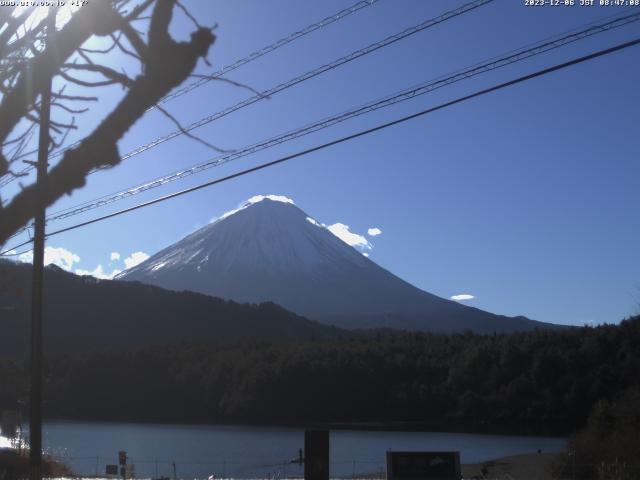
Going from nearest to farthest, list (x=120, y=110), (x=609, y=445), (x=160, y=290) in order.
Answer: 1. (x=120, y=110)
2. (x=609, y=445)
3. (x=160, y=290)

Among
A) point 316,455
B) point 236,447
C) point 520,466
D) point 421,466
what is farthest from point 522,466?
point 316,455

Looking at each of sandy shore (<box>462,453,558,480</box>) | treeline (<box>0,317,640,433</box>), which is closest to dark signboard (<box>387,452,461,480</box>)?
sandy shore (<box>462,453,558,480</box>)

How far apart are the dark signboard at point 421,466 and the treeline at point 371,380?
51289 millimetres

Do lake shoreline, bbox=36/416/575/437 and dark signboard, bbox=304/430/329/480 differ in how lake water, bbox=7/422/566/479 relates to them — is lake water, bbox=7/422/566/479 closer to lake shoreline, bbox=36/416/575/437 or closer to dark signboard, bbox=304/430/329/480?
lake shoreline, bbox=36/416/575/437

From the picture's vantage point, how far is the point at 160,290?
121 meters

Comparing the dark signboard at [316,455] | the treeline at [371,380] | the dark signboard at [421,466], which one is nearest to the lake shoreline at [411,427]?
the treeline at [371,380]

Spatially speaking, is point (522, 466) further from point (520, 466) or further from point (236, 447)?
point (236, 447)

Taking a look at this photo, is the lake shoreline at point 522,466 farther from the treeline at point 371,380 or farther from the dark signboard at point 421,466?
the treeline at point 371,380

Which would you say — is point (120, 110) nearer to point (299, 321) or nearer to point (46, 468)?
point (46, 468)

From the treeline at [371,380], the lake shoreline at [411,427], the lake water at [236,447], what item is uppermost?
the treeline at [371,380]

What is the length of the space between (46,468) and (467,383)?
56421mm

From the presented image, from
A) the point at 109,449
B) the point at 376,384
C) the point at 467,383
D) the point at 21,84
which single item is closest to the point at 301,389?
the point at 376,384

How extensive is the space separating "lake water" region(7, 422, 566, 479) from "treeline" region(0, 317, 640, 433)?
3.89 metres

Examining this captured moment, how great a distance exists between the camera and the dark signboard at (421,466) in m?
14.7
